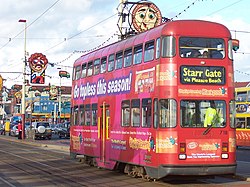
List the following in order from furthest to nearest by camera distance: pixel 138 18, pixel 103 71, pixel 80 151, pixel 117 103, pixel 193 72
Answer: pixel 138 18 → pixel 80 151 → pixel 103 71 → pixel 117 103 → pixel 193 72

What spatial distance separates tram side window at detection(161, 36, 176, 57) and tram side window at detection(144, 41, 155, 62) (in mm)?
701

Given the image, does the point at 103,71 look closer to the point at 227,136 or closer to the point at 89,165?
the point at 89,165

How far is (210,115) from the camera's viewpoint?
47.3 feet

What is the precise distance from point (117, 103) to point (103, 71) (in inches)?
83.8

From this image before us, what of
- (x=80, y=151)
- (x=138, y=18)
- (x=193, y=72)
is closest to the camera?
(x=193, y=72)

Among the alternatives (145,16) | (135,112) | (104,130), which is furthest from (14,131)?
(135,112)

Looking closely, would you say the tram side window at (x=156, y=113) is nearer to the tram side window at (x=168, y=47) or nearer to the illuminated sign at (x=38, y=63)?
the tram side window at (x=168, y=47)

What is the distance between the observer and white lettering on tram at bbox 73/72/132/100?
16953mm

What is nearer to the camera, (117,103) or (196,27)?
(196,27)

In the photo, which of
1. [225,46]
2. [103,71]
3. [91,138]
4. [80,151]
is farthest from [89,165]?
[225,46]

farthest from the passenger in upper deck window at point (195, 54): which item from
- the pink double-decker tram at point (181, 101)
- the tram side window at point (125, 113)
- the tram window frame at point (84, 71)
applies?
the tram window frame at point (84, 71)

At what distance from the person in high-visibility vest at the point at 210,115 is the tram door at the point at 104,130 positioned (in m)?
4.90

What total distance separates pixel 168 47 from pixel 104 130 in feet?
17.7

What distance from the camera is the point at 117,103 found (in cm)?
1753
